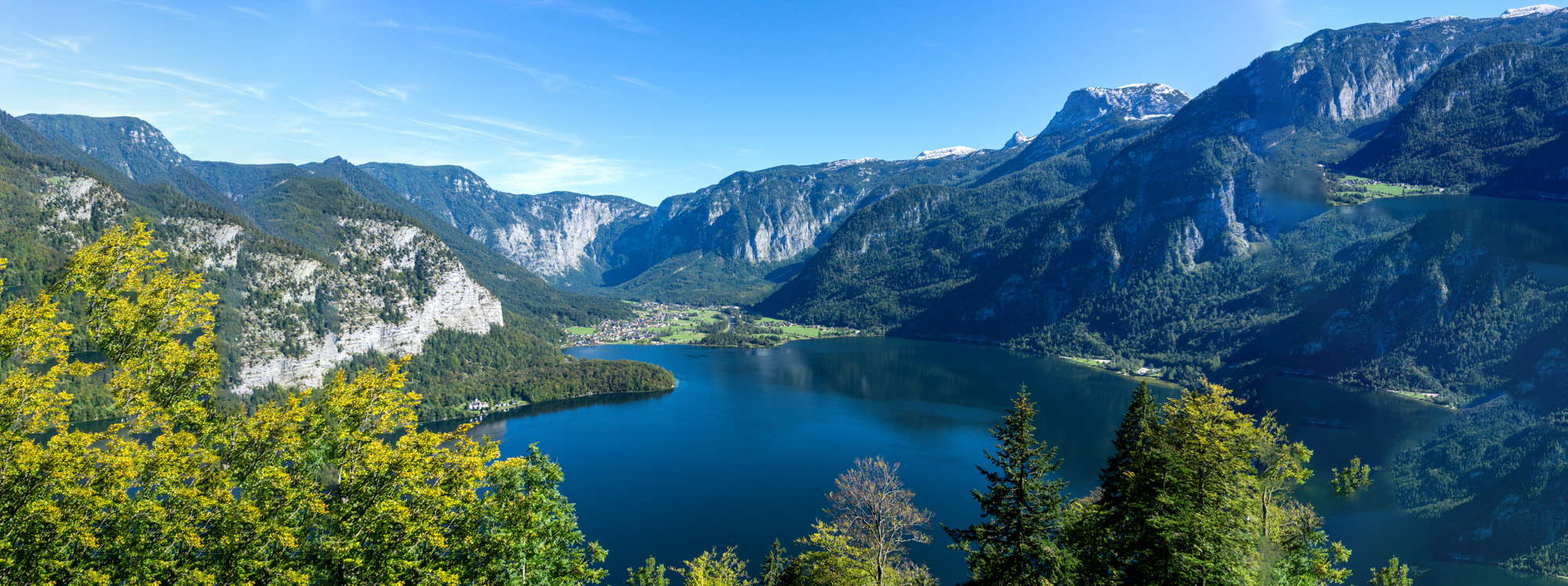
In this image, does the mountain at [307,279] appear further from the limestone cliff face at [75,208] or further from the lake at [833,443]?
the lake at [833,443]

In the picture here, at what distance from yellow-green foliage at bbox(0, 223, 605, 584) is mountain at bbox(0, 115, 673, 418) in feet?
337

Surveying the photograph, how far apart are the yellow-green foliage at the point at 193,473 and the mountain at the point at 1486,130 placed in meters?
134

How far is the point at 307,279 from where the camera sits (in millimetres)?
124000

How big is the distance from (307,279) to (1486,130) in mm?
222750

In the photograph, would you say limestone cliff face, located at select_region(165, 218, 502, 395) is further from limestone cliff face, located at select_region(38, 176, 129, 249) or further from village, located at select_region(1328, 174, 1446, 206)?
village, located at select_region(1328, 174, 1446, 206)

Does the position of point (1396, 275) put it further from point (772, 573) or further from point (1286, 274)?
point (772, 573)

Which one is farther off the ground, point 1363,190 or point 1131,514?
point 1363,190

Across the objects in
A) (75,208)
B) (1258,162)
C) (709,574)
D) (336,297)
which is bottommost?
(709,574)

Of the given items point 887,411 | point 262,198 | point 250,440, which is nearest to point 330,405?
point 250,440

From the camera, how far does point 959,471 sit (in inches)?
2997

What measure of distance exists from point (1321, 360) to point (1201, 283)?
5957 centimetres

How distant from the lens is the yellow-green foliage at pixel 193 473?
9.44 meters

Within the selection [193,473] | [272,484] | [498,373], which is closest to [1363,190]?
[272,484]

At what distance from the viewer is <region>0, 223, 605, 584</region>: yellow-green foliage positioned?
944 cm
